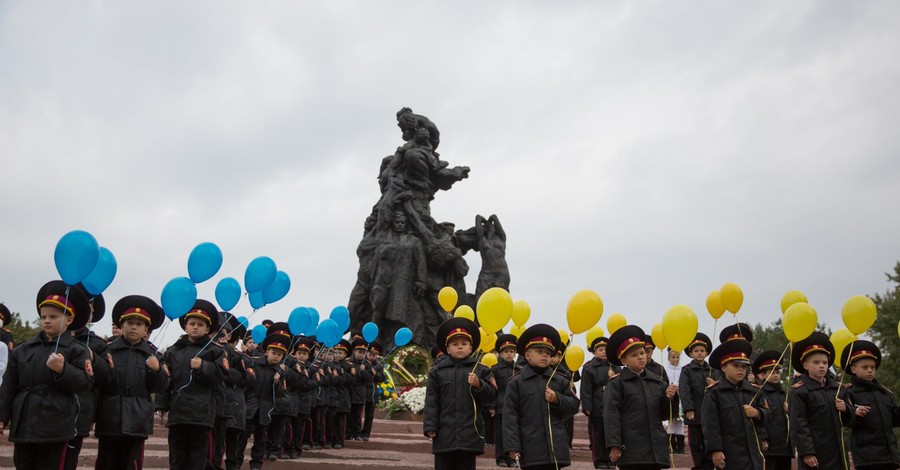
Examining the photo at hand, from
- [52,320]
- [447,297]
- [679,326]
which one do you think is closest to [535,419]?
[679,326]

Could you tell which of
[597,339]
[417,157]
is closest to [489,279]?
[417,157]

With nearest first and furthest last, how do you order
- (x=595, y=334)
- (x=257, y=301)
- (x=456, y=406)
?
(x=456, y=406)
(x=257, y=301)
(x=595, y=334)

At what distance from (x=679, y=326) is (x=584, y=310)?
0.95 meters

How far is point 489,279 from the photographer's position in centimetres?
2041

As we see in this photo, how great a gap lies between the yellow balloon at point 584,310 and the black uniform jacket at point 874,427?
2668 mm

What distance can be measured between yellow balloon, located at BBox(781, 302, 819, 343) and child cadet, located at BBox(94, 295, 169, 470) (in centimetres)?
613

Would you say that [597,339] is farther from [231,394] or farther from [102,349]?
[102,349]

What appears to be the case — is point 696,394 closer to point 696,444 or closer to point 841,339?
point 696,444

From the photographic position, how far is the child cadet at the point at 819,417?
22.7 feet

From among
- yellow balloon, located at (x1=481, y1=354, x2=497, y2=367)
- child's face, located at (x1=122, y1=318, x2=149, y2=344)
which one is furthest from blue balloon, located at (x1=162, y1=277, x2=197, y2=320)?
yellow balloon, located at (x1=481, y1=354, x2=497, y2=367)

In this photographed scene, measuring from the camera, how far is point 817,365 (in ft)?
24.0

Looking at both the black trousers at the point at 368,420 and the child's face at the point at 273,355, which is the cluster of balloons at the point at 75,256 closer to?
the child's face at the point at 273,355

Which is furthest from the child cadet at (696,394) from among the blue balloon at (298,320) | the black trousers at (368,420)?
the black trousers at (368,420)

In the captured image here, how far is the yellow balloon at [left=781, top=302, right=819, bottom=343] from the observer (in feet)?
23.4
